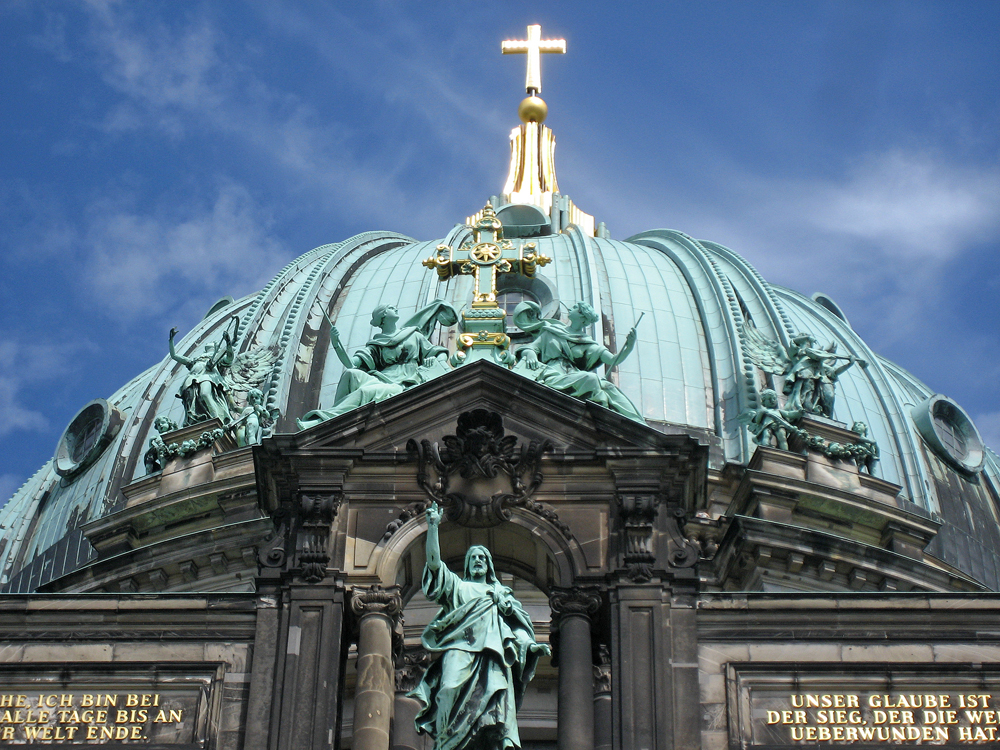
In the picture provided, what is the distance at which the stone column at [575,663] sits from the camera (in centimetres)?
2472

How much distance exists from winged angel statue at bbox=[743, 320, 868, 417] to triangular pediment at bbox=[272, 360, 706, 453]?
16.1 m

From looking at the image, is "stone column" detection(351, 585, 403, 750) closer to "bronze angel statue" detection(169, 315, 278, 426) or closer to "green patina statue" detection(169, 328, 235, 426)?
"bronze angel statue" detection(169, 315, 278, 426)

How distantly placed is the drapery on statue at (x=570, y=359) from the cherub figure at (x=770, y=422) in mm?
10138

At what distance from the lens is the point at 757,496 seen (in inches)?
1572

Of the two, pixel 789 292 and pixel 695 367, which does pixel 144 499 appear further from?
pixel 789 292

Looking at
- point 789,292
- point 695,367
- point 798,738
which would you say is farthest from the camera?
point 789,292

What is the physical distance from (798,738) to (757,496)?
15.3 meters

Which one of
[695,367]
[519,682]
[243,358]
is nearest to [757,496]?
[695,367]

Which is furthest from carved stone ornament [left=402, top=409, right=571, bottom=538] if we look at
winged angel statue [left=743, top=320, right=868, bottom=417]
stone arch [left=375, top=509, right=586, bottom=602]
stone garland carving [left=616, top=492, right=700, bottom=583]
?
winged angel statue [left=743, top=320, right=868, bottom=417]

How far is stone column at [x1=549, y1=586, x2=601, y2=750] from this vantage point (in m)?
24.7

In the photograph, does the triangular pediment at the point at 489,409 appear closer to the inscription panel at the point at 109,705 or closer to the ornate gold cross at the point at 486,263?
the ornate gold cross at the point at 486,263

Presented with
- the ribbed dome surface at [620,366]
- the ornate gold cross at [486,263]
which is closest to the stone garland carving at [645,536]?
the ornate gold cross at [486,263]

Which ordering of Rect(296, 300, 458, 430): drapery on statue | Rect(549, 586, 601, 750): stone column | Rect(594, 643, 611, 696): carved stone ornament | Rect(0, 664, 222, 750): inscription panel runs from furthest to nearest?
Rect(296, 300, 458, 430): drapery on statue < Rect(594, 643, 611, 696): carved stone ornament < Rect(0, 664, 222, 750): inscription panel < Rect(549, 586, 601, 750): stone column

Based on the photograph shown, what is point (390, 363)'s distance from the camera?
31.0 m
